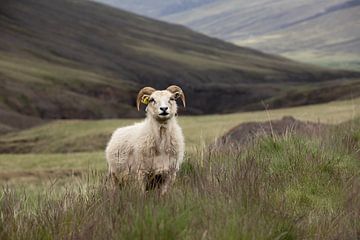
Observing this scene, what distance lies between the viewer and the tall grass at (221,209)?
487 centimetres

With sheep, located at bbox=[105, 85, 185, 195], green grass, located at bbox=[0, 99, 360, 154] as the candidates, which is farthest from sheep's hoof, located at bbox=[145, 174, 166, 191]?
green grass, located at bbox=[0, 99, 360, 154]

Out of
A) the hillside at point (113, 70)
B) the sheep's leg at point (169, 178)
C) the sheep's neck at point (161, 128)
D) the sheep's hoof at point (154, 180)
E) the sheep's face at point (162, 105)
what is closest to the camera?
the sheep's leg at point (169, 178)

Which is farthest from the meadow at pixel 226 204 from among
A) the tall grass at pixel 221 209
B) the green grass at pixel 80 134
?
the green grass at pixel 80 134

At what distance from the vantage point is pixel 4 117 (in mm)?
67000

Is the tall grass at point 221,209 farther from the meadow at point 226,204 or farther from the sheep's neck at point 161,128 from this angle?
the sheep's neck at point 161,128

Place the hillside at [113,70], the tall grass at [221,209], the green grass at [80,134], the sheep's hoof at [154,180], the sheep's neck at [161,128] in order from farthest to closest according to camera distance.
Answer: the hillside at [113,70]
the green grass at [80,134]
the sheep's neck at [161,128]
the sheep's hoof at [154,180]
the tall grass at [221,209]

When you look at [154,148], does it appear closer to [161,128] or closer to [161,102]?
[161,128]

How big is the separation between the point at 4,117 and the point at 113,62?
67.1 metres

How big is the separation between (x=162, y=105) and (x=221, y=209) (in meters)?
3.41

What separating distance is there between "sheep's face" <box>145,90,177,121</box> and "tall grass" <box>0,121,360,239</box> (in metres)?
0.93

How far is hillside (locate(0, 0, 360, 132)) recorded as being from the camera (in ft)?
274

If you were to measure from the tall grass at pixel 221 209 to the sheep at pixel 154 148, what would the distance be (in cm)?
45

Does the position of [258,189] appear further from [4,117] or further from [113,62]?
[113,62]

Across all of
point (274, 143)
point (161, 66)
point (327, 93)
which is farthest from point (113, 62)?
point (274, 143)
